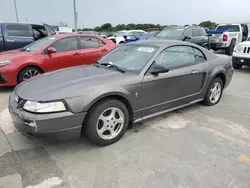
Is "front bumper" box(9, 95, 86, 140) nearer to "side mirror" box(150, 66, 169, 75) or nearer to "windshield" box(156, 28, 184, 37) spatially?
"side mirror" box(150, 66, 169, 75)

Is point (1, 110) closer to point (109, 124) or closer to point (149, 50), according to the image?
point (109, 124)

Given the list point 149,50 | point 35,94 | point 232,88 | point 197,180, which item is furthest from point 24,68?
point 232,88

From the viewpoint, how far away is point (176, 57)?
Result: 3.67 meters

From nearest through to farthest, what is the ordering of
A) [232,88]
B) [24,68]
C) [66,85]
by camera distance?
[66,85], [24,68], [232,88]

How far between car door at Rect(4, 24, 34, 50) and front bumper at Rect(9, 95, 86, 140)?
18.7 feet

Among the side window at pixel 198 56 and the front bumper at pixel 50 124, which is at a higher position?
the side window at pixel 198 56

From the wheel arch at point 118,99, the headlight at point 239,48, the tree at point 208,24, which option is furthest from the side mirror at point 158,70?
the tree at point 208,24

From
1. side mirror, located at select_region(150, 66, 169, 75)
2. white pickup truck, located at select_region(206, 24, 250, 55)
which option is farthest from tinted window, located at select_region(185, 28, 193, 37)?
side mirror, located at select_region(150, 66, 169, 75)

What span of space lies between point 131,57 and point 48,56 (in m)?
2.93

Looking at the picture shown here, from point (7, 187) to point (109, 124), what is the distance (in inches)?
51.6

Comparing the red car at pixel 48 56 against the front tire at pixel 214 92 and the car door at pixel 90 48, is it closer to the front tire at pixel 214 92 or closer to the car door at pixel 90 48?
the car door at pixel 90 48

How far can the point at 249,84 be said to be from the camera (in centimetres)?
621

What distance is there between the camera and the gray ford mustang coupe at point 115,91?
2475 mm

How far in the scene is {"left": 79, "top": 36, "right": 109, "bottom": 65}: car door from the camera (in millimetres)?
6156
